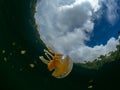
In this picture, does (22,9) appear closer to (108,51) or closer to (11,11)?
(11,11)

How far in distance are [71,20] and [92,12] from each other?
0.55 meters

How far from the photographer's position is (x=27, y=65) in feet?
31.2

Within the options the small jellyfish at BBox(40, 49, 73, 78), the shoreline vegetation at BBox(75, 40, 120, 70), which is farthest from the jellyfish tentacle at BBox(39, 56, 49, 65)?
the shoreline vegetation at BBox(75, 40, 120, 70)

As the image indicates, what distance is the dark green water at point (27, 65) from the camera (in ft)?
29.2

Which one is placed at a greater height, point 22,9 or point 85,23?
point 22,9

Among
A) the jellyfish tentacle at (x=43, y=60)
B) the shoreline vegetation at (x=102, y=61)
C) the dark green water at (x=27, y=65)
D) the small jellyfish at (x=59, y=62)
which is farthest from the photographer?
the dark green water at (x=27, y=65)

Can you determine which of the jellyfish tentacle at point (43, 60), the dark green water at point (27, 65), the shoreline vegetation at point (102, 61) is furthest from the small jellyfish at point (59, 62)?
the dark green water at point (27, 65)

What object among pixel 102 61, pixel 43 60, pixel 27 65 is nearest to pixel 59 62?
pixel 43 60

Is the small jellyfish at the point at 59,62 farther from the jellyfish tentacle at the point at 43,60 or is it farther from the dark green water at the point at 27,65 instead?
the dark green water at the point at 27,65

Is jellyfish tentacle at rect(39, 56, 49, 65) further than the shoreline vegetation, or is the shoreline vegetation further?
jellyfish tentacle at rect(39, 56, 49, 65)

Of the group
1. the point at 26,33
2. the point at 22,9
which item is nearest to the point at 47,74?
the point at 26,33

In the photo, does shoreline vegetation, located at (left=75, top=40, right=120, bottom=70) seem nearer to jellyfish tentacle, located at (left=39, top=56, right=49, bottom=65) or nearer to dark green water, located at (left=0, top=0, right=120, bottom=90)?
dark green water, located at (left=0, top=0, right=120, bottom=90)

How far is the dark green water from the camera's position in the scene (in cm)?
889

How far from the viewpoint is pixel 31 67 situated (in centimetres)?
962
